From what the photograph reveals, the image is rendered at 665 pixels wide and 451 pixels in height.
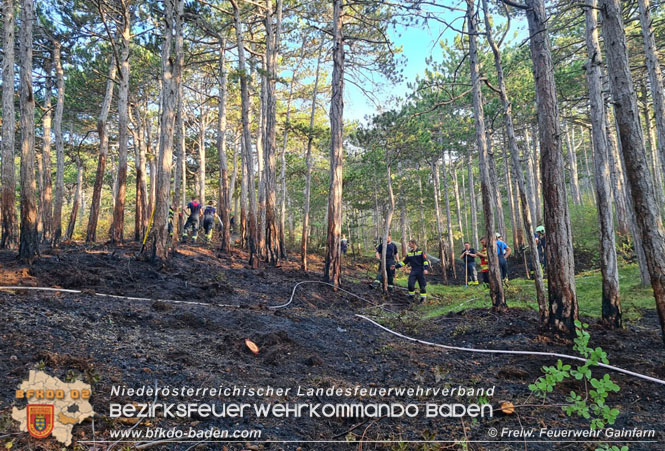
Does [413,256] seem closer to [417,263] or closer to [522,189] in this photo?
[417,263]

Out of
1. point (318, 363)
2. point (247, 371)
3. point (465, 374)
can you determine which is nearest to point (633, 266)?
point (465, 374)

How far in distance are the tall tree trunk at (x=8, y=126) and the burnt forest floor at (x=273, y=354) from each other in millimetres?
2281

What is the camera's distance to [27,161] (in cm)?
722

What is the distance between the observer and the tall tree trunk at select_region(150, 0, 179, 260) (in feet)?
28.6

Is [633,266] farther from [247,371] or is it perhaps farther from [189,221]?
[189,221]

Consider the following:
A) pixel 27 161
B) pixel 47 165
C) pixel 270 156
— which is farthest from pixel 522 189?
pixel 47 165

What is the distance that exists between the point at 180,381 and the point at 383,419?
1911 millimetres

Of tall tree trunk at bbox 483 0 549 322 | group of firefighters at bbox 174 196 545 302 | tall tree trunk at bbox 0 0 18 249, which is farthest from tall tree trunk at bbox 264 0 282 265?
tall tree trunk at bbox 483 0 549 322

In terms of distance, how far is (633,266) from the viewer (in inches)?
501

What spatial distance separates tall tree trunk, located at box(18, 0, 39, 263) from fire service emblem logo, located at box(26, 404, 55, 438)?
5905mm

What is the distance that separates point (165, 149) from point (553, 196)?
871 cm

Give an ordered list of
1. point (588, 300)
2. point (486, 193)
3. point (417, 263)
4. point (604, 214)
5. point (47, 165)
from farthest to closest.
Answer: point (47, 165)
point (417, 263)
point (588, 300)
point (486, 193)
point (604, 214)

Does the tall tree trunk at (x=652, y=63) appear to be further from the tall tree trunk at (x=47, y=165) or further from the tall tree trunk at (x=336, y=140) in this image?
the tall tree trunk at (x=47, y=165)

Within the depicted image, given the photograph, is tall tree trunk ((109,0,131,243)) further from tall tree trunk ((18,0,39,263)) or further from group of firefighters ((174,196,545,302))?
tall tree trunk ((18,0,39,263))
